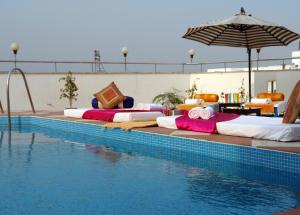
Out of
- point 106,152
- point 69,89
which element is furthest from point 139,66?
point 106,152

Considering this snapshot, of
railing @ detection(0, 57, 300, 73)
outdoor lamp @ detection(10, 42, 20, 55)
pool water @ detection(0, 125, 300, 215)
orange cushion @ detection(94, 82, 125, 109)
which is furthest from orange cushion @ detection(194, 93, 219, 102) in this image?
pool water @ detection(0, 125, 300, 215)

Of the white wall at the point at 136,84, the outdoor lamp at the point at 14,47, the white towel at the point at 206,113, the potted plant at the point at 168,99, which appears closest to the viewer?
the white towel at the point at 206,113

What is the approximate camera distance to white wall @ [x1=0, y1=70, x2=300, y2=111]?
51.0 feet

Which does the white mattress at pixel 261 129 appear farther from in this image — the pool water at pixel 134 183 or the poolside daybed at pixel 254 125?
the pool water at pixel 134 183

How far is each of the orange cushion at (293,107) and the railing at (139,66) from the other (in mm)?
9546

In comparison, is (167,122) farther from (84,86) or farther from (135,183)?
(84,86)

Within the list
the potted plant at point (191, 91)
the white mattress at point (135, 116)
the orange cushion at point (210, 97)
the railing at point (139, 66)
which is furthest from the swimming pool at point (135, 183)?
the potted plant at point (191, 91)

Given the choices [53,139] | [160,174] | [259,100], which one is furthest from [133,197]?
[259,100]

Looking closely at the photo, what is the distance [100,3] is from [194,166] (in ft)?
51.3

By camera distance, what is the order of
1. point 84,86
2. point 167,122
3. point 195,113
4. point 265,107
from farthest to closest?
1. point 84,86
2. point 265,107
3. point 167,122
4. point 195,113

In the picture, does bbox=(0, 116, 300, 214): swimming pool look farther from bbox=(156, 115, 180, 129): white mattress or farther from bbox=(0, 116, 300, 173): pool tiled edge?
bbox=(156, 115, 180, 129): white mattress

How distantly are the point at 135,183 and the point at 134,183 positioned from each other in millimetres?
11

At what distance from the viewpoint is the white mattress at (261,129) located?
255 inches

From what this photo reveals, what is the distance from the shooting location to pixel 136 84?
1728 centimetres
